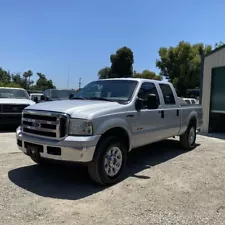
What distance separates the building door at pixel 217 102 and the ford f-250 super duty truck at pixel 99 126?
6460mm

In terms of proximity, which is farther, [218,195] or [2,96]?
[2,96]

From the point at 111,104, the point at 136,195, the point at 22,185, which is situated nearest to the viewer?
the point at 136,195

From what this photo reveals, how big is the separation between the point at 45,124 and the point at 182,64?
38.0 m


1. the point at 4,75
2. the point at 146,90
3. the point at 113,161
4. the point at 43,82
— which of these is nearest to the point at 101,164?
the point at 113,161

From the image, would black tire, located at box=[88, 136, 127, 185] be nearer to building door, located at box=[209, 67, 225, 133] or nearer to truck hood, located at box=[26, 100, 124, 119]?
truck hood, located at box=[26, 100, 124, 119]

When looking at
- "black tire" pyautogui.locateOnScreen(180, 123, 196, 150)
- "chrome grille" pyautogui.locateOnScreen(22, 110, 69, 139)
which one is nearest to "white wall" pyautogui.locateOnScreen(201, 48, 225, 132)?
"black tire" pyautogui.locateOnScreen(180, 123, 196, 150)

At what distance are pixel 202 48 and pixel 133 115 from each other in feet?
131

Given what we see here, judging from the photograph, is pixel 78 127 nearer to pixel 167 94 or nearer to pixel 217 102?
pixel 167 94

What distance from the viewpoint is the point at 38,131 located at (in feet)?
16.9

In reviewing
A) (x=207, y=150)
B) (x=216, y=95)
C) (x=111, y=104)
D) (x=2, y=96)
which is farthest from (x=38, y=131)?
(x=216, y=95)

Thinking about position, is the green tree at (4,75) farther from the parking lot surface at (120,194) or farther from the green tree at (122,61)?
the parking lot surface at (120,194)

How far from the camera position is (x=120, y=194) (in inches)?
191

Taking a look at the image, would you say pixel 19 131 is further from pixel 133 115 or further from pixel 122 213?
pixel 122 213

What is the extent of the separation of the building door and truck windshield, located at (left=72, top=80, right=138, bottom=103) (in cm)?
742
